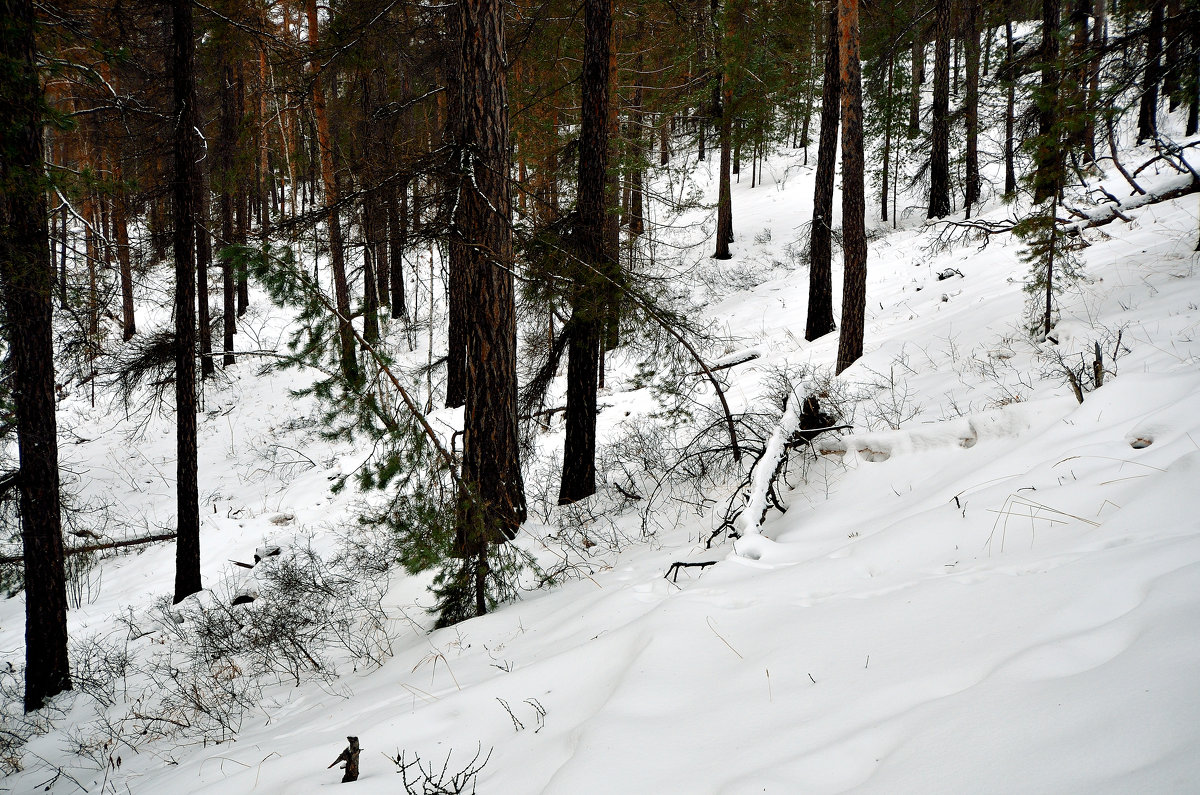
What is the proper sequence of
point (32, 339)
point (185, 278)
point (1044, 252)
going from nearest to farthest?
1. point (32, 339)
2. point (1044, 252)
3. point (185, 278)

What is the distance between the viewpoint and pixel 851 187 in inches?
326

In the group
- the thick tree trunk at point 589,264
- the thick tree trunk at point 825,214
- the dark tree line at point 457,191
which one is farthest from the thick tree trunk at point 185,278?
the thick tree trunk at point 825,214

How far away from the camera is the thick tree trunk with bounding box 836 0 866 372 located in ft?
26.0

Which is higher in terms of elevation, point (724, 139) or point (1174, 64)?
point (724, 139)

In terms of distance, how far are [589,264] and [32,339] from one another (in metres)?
5.50

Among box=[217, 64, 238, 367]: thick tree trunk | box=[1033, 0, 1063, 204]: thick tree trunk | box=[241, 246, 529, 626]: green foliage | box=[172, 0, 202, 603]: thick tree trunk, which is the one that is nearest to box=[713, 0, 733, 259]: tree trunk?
box=[1033, 0, 1063, 204]: thick tree trunk

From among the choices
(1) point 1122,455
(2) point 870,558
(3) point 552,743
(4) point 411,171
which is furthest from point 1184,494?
(4) point 411,171

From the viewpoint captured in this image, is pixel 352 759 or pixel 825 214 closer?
pixel 352 759

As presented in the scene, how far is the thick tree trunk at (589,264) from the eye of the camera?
17.6 feet

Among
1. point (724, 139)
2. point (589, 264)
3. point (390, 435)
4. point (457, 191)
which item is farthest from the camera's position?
point (724, 139)

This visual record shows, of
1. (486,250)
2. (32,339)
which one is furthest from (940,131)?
(32,339)

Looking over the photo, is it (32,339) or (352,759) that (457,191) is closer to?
(352,759)

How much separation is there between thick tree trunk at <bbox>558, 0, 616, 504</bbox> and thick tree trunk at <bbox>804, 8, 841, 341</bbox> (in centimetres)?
573

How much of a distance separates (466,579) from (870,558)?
269cm
